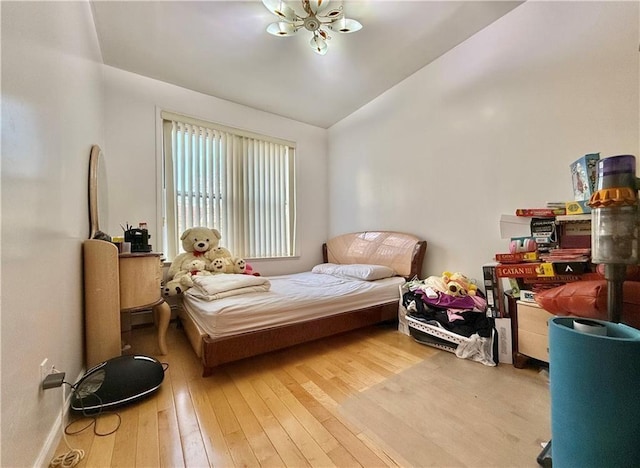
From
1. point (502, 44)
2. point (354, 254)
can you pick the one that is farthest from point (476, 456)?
point (502, 44)

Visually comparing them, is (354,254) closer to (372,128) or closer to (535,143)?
(372,128)

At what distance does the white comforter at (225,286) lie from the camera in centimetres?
191

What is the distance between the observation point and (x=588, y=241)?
156cm

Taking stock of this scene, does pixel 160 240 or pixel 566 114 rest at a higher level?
pixel 566 114

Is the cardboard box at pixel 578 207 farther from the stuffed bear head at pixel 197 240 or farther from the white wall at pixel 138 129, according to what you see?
the white wall at pixel 138 129

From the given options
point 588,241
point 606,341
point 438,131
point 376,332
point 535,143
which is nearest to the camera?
point 606,341

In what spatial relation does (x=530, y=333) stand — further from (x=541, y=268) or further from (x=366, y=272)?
(x=366, y=272)

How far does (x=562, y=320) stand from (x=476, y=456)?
2.20 feet

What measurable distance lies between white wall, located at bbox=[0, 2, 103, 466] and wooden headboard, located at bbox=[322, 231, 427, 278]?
2.72 meters

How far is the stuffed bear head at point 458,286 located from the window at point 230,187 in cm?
233

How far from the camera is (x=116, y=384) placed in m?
1.38

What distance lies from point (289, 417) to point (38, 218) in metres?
1.45

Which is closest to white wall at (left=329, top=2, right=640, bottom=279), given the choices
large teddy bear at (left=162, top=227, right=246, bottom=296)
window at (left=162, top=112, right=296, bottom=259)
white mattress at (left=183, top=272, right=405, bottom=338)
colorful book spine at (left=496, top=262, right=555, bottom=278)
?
colorful book spine at (left=496, top=262, right=555, bottom=278)

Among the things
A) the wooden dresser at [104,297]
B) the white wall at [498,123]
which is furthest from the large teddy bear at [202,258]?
the white wall at [498,123]
